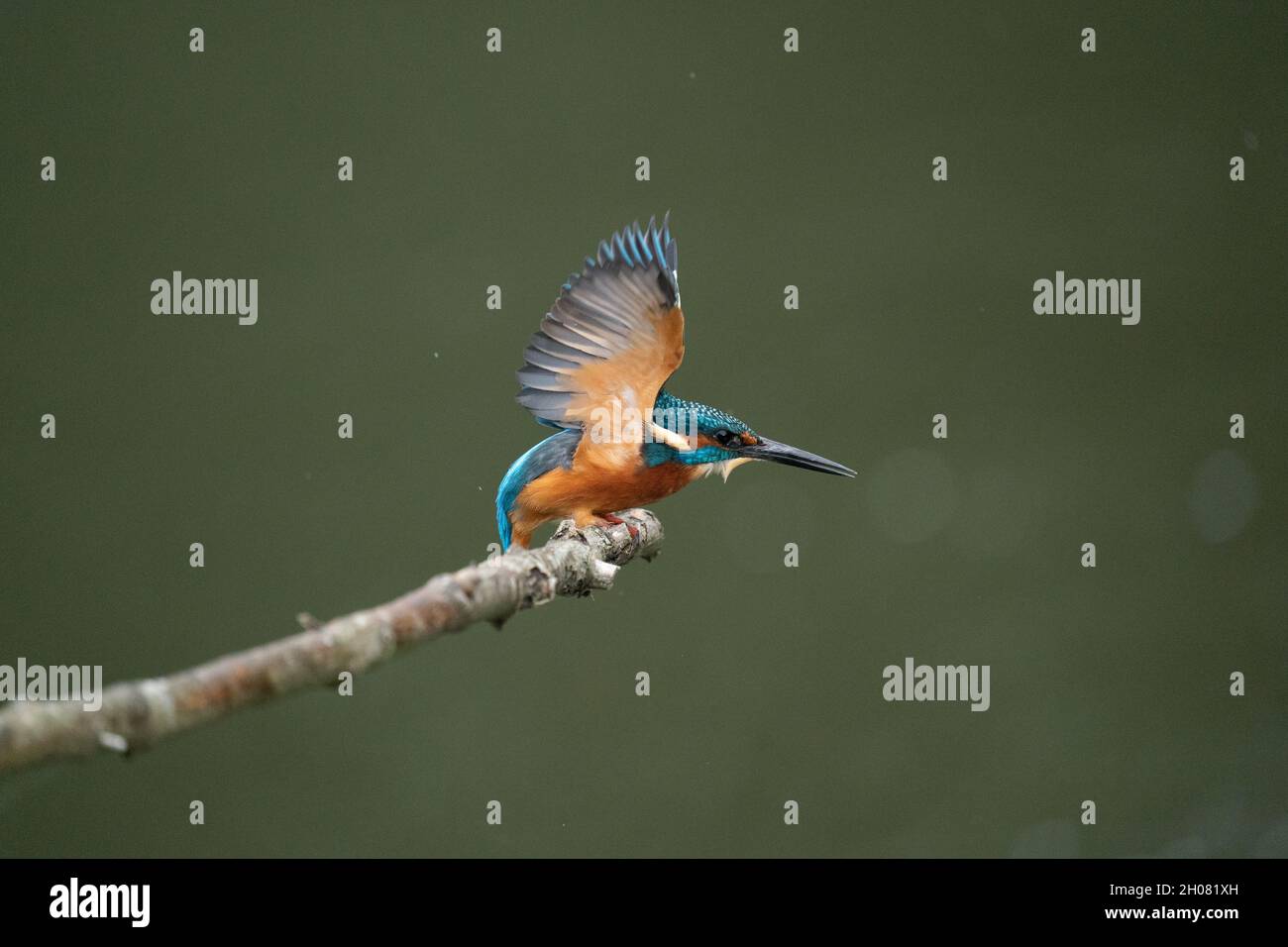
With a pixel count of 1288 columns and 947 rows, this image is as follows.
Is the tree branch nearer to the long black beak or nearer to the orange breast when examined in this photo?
the orange breast

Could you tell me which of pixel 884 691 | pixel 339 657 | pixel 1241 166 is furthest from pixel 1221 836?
pixel 339 657

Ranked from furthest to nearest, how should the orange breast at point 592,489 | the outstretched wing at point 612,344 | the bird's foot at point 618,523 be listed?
1. the bird's foot at point 618,523
2. the orange breast at point 592,489
3. the outstretched wing at point 612,344

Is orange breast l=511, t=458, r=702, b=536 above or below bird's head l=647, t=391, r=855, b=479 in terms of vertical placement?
below

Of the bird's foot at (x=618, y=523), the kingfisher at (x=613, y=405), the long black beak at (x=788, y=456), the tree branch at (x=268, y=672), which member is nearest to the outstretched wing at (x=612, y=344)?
the kingfisher at (x=613, y=405)

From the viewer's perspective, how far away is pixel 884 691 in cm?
392

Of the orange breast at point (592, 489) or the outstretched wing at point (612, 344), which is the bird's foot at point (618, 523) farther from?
the outstretched wing at point (612, 344)

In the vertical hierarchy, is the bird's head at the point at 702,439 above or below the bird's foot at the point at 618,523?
above

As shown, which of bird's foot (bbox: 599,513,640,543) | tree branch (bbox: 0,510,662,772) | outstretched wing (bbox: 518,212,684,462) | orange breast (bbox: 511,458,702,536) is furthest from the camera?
bird's foot (bbox: 599,513,640,543)

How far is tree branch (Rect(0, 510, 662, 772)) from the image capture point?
34.6 inches

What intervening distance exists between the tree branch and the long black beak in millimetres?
834

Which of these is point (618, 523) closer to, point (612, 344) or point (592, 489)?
point (592, 489)

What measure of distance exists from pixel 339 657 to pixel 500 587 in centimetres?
31

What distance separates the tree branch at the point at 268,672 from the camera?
2.89ft

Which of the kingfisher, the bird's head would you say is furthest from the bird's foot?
the bird's head
